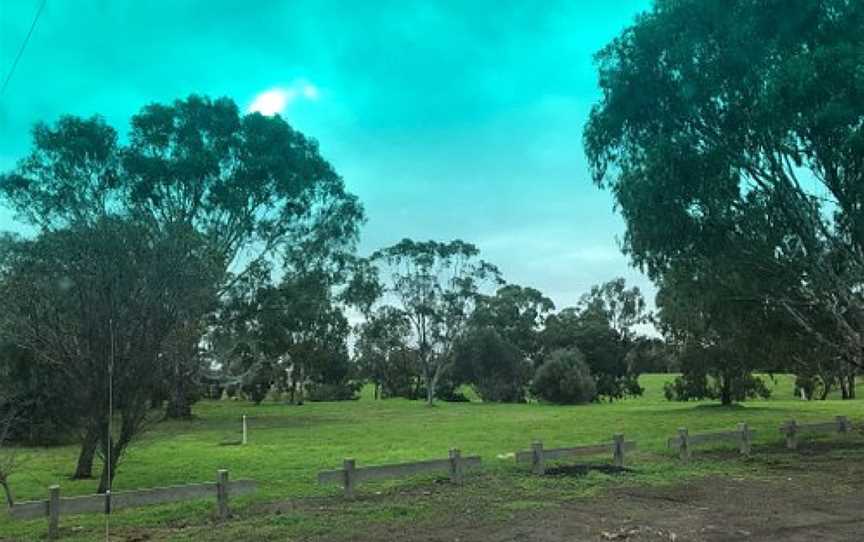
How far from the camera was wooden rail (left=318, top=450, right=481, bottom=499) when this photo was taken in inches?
484

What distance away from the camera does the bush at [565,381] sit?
180 feet

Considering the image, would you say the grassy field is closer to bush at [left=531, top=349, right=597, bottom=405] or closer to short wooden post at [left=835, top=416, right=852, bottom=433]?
short wooden post at [left=835, top=416, right=852, bottom=433]

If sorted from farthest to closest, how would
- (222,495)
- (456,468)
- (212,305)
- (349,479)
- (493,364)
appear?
(493,364) < (212,305) < (456,468) < (349,479) < (222,495)

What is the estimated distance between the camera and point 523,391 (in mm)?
65938

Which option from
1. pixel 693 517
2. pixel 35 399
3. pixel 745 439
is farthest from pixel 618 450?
pixel 35 399

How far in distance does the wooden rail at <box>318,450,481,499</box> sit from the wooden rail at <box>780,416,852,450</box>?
961cm

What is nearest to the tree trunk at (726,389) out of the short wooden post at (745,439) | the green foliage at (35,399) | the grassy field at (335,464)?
the grassy field at (335,464)

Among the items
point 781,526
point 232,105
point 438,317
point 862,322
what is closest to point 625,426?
point 862,322

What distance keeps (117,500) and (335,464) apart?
8.47 m

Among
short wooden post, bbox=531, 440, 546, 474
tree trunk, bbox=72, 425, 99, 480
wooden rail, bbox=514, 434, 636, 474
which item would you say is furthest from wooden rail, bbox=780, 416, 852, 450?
tree trunk, bbox=72, 425, 99, 480

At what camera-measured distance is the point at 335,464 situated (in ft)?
60.4

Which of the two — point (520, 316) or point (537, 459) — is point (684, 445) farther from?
point (520, 316)

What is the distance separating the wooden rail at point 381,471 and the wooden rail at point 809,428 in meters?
9.61

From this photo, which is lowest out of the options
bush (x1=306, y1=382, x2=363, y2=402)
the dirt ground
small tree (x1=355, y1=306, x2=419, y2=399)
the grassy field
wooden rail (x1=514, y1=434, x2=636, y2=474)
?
the dirt ground
